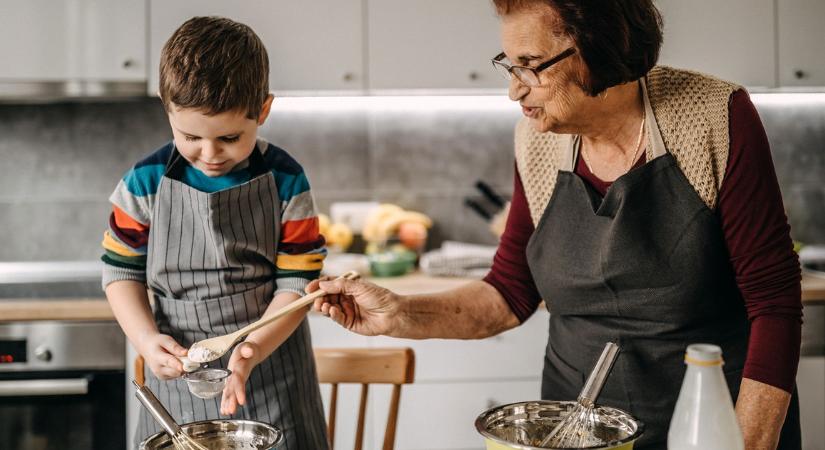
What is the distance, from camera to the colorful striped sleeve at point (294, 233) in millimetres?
1314

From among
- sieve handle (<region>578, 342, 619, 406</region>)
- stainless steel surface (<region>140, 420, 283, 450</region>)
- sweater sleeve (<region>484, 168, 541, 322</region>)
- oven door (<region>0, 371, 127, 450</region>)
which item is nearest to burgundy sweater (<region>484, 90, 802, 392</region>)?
sieve handle (<region>578, 342, 619, 406</region>)

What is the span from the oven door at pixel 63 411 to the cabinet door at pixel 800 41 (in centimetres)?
224

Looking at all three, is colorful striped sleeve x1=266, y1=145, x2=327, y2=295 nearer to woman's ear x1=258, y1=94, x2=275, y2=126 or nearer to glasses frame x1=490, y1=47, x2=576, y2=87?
woman's ear x1=258, y1=94, x2=275, y2=126

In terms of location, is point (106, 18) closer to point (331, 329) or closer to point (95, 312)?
point (95, 312)

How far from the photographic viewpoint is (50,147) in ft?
9.02

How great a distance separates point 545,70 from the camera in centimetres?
112

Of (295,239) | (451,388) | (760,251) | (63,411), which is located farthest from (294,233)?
(63,411)

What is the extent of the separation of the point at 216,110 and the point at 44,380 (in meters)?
1.42

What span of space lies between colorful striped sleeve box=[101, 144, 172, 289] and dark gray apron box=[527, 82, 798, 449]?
0.65 metres

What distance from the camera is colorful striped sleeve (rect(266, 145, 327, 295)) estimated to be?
131 centimetres

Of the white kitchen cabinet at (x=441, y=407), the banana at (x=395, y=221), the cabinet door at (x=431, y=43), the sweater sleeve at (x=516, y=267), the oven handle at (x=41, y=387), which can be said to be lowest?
the white kitchen cabinet at (x=441, y=407)

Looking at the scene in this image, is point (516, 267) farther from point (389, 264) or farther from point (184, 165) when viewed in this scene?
point (389, 264)

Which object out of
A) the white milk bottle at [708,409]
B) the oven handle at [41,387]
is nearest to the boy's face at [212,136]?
the white milk bottle at [708,409]

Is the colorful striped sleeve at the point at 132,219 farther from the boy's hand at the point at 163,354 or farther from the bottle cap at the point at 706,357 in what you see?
the bottle cap at the point at 706,357
